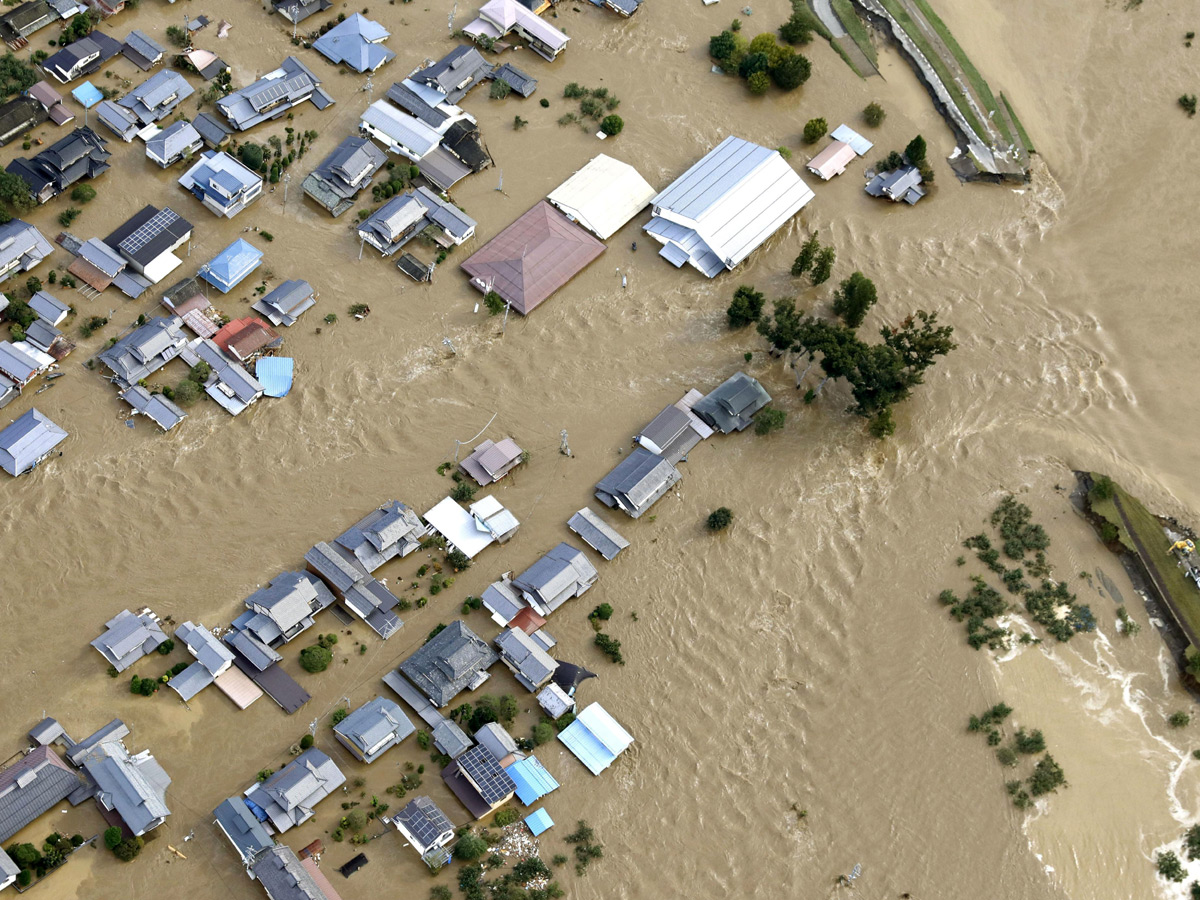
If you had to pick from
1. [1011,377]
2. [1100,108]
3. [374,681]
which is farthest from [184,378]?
[1100,108]

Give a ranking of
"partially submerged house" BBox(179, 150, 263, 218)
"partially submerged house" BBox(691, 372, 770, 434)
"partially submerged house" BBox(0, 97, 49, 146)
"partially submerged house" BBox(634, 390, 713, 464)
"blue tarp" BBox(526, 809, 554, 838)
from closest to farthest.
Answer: "blue tarp" BBox(526, 809, 554, 838) < "partially submerged house" BBox(634, 390, 713, 464) < "partially submerged house" BBox(691, 372, 770, 434) < "partially submerged house" BBox(179, 150, 263, 218) < "partially submerged house" BBox(0, 97, 49, 146)

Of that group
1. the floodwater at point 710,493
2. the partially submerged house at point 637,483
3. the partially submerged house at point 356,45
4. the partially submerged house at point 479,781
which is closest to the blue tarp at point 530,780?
the partially submerged house at point 479,781

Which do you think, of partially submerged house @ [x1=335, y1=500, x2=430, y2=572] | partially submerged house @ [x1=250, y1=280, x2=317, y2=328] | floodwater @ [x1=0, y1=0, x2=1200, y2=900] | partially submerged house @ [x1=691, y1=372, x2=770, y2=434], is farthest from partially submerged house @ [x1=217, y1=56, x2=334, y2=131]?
partially submerged house @ [x1=691, y1=372, x2=770, y2=434]

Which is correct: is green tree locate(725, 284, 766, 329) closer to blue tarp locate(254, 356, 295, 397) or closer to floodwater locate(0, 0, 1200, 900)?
floodwater locate(0, 0, 1200, 900)

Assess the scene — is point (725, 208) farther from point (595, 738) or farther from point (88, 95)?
point (88, 95)

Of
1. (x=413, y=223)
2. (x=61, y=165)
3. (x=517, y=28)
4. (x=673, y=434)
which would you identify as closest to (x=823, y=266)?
(x=673, y=434)

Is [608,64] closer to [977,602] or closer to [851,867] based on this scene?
[977,602]
